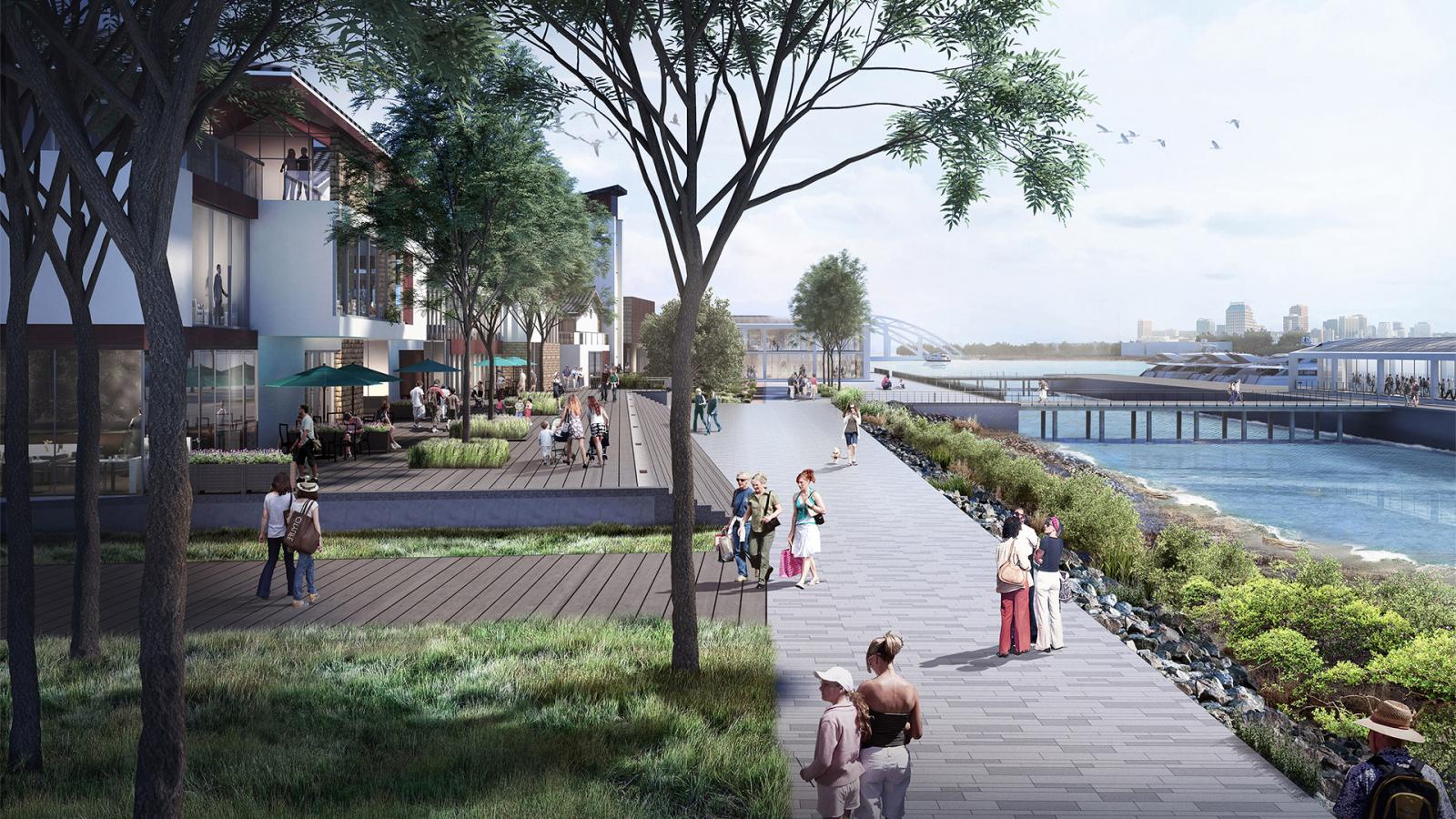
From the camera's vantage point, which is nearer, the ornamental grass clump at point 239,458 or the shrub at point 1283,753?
the shrub at point 1283,753

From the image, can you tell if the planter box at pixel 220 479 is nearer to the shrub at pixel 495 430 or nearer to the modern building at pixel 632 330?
the shrub at pixel 495 430

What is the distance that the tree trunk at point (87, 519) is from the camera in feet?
33.2

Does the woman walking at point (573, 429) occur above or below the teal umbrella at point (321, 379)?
below

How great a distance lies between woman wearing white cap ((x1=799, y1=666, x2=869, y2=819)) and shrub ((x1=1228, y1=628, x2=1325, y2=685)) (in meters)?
6.99

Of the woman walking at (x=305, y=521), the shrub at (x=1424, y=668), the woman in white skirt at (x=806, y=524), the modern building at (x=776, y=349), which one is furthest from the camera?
the modern building at (x=776, y=349)

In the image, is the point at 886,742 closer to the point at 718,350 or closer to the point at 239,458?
the point at 239,458

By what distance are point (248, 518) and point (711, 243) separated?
13625mm

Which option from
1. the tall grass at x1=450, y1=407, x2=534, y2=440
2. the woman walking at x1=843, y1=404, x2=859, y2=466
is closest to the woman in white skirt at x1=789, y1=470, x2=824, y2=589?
the woman walking at x1=843, y1=404, x2=859, y2=466

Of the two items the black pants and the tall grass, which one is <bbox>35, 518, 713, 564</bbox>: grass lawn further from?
the tall grass

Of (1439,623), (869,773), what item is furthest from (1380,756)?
(1439,623)

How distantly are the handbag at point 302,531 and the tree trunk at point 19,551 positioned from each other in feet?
13.5

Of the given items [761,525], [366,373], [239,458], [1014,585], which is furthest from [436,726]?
[366,373]

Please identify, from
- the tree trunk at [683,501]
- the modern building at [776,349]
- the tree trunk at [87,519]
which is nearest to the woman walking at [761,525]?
the tree trunk at [683,501]

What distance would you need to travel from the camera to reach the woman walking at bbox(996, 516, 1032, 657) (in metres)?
10.3
